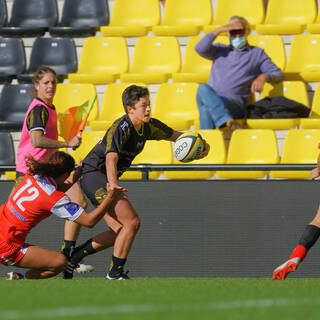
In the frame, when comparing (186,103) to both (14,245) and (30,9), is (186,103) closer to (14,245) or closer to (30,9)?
(30,9)

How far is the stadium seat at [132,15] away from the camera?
1180 centimetres

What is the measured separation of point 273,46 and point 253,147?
198 centimetres

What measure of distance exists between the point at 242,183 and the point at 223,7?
13.8ft

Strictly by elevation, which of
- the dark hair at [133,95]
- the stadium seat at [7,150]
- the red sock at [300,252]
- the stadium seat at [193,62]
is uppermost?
the dark hair at [133,95]

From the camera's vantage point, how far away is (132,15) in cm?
1199

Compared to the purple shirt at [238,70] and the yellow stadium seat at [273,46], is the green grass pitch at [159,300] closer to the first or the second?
the purple shirt at [238,70]

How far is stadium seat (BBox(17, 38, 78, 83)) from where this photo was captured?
11.6m

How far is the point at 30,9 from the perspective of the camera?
12.4 metres

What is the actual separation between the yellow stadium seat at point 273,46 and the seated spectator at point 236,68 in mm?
677

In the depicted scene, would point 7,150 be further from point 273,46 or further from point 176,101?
point 273,46

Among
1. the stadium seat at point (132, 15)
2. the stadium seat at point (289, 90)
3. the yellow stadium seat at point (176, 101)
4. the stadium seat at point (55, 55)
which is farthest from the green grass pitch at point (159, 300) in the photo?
the stadium seat at point (132, 15)

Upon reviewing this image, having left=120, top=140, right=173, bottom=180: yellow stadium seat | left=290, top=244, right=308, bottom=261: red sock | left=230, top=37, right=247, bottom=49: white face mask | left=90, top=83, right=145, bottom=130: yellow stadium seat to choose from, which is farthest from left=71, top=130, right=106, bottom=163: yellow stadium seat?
left=290, top=244, right=308, bottom=261: red sock

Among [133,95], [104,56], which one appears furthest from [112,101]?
[133,95]

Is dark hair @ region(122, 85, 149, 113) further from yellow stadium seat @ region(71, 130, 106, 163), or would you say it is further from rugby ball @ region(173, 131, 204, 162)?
yellow stadium seat @ region(71, 130, 106, 163)
